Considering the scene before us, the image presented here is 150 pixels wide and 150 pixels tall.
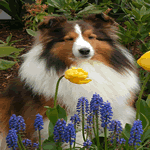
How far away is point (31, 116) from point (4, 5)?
5.22 feet

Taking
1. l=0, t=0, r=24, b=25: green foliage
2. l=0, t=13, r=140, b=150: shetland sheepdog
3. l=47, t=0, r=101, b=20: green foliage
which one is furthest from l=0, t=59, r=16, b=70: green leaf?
l=0, t=0, r=24, b=25: green foliage

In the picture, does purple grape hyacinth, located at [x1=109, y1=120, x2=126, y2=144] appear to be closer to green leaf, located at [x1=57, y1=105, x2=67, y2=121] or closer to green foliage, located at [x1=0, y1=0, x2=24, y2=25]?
green leaf, located at [x1=57, y1=105, x2=67, y2=121]

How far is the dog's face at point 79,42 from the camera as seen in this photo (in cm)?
144

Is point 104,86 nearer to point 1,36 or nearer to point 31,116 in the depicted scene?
point 31,116

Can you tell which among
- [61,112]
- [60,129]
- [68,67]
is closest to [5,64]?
[68,67]

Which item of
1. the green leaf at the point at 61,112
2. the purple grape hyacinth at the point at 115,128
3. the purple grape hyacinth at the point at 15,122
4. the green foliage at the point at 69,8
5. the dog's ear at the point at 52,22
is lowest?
the purple grape hyacinth at the point at 115,128

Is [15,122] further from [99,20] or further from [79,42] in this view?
[99,20]

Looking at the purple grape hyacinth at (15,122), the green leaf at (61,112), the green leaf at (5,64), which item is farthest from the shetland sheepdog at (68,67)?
the purple grape hyacinth at (15,122)

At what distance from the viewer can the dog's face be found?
1439 mm

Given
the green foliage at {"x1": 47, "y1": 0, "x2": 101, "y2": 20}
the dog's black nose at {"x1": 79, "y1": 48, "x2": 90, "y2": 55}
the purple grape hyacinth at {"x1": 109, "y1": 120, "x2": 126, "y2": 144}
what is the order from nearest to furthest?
1. the purple grape hyacinth at {"x1": 109, "y1": 120, "x2": 126, "y2": 144}
2. the dog's black nose at {"x1": 79, "y1": 48, "x2": 90, "y2": 55}
3. the green foliage at {"x1": 47, "y1": 0, "x2": 101, "y2": 20}

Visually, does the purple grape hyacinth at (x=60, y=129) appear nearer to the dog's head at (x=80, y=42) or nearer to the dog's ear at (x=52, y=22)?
the dog's head at (x=80, y=42)

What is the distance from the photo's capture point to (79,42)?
4.68 feet

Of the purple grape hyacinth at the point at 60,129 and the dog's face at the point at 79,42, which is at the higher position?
the dog's face at the point at 79,42

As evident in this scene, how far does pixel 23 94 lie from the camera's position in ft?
5.01
